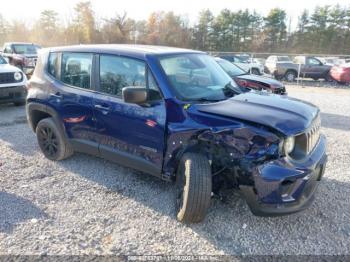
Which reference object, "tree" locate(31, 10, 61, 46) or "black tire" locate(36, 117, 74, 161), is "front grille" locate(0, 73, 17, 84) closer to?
"black tire" locate(36, 117, 74, 161)

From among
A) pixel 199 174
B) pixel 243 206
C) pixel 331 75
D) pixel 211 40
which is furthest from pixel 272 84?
pixel 211 40

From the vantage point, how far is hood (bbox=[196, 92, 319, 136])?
115 inches

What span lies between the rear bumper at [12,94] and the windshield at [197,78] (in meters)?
6.53

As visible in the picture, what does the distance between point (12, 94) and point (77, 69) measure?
5387mm

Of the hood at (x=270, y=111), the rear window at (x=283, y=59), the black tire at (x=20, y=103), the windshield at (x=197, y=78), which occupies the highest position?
the rear window at (x=283, y=59)

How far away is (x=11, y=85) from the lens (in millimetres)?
8578

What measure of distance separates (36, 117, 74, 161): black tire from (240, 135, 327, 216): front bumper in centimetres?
295

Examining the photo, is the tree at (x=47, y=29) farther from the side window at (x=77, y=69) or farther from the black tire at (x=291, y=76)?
the side window at (x=77, y=69)

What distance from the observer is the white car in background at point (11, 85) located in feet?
27.8

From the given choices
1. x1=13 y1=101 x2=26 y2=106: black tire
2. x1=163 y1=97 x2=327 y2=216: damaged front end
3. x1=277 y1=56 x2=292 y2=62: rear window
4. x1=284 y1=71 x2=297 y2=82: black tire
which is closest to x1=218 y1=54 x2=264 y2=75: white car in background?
x1=284 y1=71 x2=297 y2=82: black tire

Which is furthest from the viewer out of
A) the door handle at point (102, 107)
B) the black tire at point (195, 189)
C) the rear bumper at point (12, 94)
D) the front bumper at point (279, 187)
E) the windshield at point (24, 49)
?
the windshield at point (24, 49)

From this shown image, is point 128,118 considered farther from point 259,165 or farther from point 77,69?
point 259,165

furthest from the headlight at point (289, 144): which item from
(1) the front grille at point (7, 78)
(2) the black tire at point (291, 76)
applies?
(2) the black tire at point (291, 76)

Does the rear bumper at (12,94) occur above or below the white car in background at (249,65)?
below
